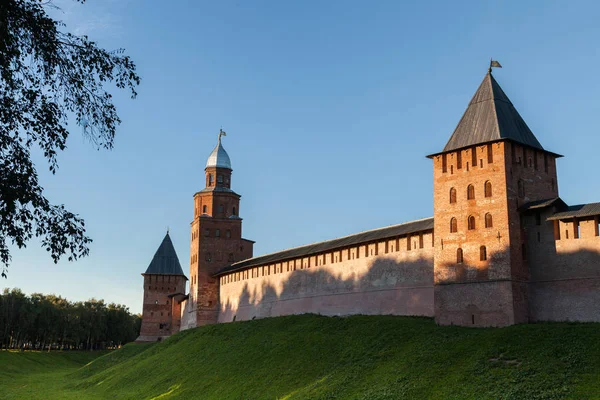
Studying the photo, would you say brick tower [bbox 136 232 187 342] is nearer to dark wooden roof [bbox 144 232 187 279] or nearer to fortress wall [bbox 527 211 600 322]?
dark wooden roof [bbox 144 232 187 279]

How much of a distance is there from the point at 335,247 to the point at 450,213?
877 centimetres

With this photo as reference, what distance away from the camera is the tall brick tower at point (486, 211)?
21750mm

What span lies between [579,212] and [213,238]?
29.7 metres

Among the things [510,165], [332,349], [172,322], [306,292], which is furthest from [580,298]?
[172,322]

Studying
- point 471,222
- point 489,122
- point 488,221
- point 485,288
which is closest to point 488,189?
point 488,221

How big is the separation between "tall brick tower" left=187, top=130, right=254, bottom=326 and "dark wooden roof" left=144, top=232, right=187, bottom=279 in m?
8.13

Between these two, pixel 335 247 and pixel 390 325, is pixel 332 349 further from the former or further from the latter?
pixel 335 247

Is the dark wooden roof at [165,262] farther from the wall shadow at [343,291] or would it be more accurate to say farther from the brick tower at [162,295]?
the wall shadow at [343,291]

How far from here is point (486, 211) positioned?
22.7 m

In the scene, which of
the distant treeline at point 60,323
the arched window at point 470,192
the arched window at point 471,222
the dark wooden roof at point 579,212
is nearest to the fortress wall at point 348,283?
the arched window at point 471,222

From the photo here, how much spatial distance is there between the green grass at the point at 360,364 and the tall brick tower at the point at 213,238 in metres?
8.38

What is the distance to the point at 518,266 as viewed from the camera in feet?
71.7

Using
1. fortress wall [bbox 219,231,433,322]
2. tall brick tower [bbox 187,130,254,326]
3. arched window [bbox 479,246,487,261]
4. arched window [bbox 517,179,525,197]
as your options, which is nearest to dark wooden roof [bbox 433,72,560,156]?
arched window [bbox 517,179,525,197]

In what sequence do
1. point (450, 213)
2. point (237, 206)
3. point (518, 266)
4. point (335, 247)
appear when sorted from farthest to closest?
point (237, 206)
point (335, 247)
point (450, 213)
point (518, 266)
